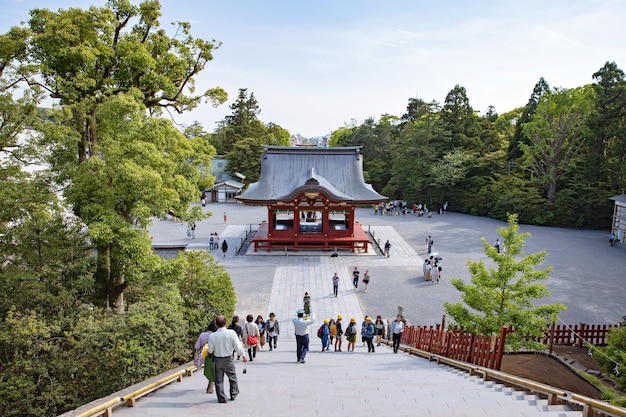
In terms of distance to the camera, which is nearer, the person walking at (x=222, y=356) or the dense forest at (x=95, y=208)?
the person walking at (x=222, y=356)

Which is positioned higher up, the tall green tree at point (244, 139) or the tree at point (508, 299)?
the tall green tree at point (244, 139)

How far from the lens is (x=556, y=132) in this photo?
110 feet

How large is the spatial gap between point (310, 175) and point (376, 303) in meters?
9.21

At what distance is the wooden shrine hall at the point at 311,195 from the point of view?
77.9ft

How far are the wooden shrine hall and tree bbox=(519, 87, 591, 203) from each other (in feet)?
52.4

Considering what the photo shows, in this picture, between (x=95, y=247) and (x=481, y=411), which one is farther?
(x=95, y=247)

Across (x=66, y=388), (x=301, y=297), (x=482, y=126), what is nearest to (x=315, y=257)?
(x=301, y=297)

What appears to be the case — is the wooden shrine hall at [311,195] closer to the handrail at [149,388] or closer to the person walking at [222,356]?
the handrail at [149,388]

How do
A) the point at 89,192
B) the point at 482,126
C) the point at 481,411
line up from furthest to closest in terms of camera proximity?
the point at 482,126 → the point at 89,192 → the point at 481,411

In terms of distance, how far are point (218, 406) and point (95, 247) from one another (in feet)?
23.7

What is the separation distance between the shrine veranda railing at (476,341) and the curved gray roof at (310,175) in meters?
12.6

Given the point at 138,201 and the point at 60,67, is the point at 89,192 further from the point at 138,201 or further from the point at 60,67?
the point at 60,67

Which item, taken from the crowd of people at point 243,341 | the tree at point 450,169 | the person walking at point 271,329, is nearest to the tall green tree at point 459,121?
the tree at point 450,169

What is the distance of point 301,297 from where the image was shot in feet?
57.0
